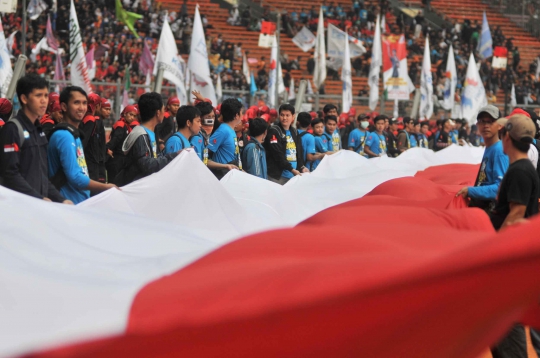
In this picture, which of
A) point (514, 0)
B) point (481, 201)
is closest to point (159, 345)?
point (481, 201)

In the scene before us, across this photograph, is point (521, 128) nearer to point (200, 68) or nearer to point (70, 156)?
point (70, 156)

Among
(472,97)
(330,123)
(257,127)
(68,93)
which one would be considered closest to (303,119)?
(330,123)

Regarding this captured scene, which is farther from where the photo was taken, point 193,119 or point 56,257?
point 193,119

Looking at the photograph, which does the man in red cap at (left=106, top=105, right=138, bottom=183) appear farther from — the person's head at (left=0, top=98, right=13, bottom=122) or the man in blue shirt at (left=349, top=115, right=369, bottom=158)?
the man in blue shirt at (left=349, top=115, right=369, bottom=158)

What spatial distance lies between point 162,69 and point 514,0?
3523cm

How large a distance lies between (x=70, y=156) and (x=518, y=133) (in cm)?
307

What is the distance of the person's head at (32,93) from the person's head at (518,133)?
295 cm

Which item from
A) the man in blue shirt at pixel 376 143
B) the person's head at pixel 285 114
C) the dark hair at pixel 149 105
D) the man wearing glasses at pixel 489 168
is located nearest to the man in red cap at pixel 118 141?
the person's head at pixel 285 114

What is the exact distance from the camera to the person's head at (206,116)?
30.2 ft

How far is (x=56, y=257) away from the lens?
396 cm

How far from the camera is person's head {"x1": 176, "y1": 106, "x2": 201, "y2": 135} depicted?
7902mm

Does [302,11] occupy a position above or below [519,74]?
above

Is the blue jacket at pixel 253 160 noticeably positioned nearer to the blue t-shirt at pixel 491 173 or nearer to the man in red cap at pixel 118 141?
the man in red cap at pixel 118 141

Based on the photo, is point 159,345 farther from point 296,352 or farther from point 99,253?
point 99,253
